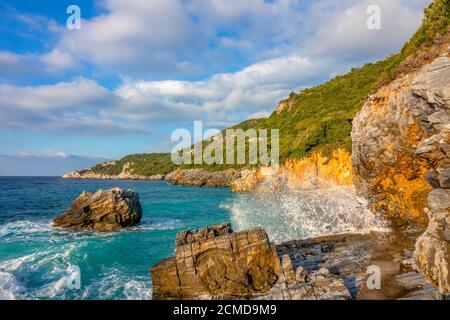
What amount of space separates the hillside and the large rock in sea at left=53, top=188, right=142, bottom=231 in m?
22.1

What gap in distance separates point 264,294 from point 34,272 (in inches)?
501

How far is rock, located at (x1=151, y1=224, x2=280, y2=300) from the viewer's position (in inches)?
486

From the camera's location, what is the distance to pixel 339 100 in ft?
238

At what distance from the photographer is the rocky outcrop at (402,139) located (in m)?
14.1

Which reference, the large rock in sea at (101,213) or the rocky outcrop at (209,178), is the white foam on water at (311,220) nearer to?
the large rock in sea at (101,213)

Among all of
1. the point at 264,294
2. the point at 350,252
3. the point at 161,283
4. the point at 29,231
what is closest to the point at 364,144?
the point at 350,252

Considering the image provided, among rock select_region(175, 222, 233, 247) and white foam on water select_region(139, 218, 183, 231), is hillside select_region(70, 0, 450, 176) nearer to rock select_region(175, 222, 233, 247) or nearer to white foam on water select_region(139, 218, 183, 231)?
rock select_region(175, 222, 233, 247)

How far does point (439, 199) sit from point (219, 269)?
808 cm

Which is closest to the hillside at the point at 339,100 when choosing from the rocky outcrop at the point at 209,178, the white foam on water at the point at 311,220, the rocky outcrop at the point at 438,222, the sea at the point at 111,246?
the rocky outcrop at the point at 209,178

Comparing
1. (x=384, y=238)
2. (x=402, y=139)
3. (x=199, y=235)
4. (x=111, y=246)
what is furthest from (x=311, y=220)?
(x=111, y=246)

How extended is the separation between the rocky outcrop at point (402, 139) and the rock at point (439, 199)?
1992 millimetres

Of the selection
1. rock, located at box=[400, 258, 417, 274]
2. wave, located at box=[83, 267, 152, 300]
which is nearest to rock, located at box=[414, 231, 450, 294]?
rock, located at box=[400, 258, 417, 274]

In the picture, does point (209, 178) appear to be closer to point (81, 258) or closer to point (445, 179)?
point (81, 258)

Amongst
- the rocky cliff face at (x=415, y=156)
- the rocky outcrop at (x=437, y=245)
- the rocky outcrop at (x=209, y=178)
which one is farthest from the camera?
the rocky outcrop at (x=209, y=178)
